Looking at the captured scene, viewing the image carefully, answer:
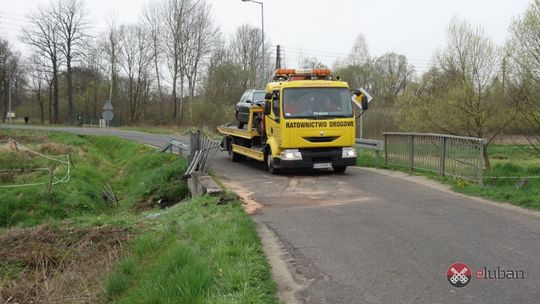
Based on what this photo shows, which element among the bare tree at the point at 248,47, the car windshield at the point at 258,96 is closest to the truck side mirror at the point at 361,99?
the car windshield at the point at 258,96

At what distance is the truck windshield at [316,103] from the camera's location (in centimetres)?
1395

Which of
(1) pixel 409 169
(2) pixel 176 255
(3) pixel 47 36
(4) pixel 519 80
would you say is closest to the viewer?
(2) pixel 176 255

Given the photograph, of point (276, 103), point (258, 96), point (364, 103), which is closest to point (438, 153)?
point (364, 103)

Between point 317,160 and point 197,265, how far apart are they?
9.07 m

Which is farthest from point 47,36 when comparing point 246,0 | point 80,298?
point 80,298

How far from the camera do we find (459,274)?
17.4 ft

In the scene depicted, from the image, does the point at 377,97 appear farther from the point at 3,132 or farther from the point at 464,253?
the point at 464,253

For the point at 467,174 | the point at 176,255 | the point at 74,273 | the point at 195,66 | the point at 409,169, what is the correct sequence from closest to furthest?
the point at 176,255
the point at 74,273
the point at 467,174
the point at 409,169
the point at 195,66

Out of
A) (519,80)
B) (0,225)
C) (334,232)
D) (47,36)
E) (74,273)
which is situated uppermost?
(47,36)

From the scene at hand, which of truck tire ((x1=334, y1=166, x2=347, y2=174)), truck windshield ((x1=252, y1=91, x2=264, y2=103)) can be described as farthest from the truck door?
truck windshield ((x1=252, y1=91, x2=264, y2=103))

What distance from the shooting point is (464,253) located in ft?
20.0

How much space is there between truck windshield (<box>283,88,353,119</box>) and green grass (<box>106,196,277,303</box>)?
19.5 ft

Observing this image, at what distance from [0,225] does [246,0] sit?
22930 millimetres

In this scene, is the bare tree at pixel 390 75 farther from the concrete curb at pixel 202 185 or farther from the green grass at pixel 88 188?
the concrete curb at pixel 202 185
